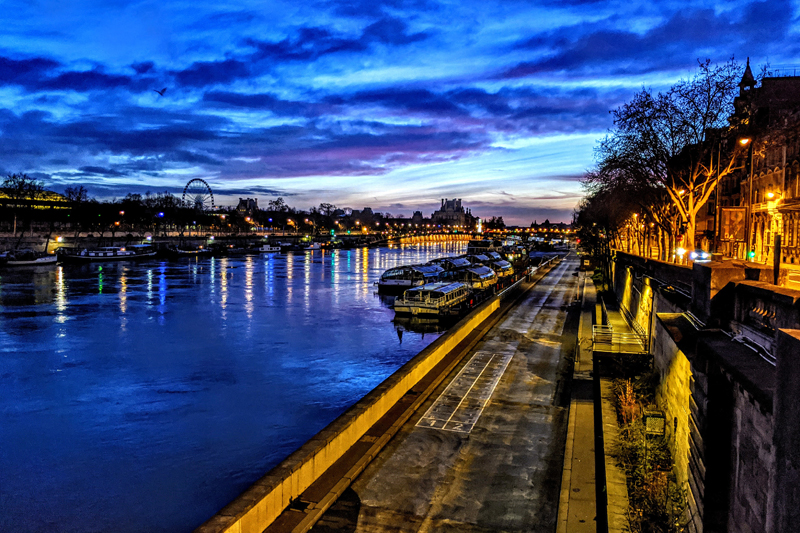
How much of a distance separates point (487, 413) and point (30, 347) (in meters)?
32.2

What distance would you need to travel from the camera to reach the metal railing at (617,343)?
23.3 m

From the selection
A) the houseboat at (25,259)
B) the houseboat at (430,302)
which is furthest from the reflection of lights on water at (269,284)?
the houseboat at (25,259)

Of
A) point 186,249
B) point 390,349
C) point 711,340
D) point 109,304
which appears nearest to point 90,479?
point 711,340

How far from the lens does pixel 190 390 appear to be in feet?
89.5

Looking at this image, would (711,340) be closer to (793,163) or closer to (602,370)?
(602,370)

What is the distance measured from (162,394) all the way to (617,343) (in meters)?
21.4

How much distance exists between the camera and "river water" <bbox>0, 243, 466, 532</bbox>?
56.1ft

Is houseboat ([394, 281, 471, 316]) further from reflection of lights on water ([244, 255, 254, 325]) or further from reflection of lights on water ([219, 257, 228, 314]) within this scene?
reflection of lights on water ([219, 257, 228, 314])

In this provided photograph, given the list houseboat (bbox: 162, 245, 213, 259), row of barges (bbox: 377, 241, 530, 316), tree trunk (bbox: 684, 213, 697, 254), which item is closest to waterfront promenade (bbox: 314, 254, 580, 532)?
tree trunk (bbox: 684, 213, 697, 254)

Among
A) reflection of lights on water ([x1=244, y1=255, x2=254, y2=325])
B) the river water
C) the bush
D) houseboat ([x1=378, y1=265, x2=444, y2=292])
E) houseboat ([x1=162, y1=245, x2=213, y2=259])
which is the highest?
houseboat ([x1=162, y1=245, x2=213, y2=259])

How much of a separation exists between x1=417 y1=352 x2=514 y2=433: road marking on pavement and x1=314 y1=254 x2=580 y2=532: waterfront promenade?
4 cm

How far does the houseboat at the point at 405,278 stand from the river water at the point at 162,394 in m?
7.37

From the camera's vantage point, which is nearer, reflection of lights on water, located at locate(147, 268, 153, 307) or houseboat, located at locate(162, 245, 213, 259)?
reflection of lights on water, located at locate(147, 268, 153, 307)

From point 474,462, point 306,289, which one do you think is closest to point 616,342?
point 474,462
